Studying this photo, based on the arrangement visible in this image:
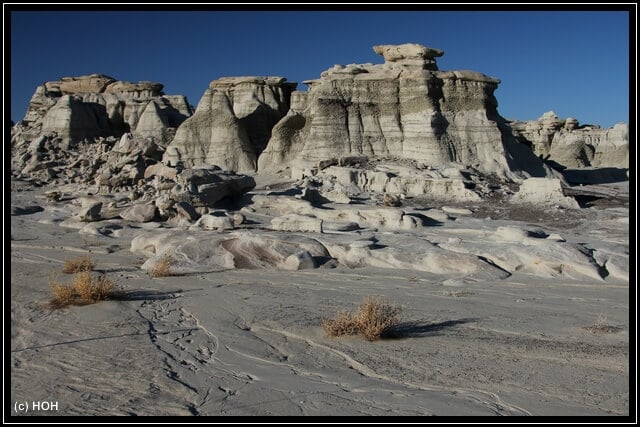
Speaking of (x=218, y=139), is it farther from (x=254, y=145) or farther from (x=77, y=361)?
(x=77, y=361)

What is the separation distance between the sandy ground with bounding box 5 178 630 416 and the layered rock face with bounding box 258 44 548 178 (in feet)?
44.0

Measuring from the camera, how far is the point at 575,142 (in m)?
41.0

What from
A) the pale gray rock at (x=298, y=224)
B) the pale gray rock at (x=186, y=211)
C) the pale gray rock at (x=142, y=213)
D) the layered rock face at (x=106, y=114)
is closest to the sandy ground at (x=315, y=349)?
the pale gray rock at (x=298, y=224)

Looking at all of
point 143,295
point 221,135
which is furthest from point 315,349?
point 221,135

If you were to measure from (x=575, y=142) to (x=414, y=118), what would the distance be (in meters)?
25.2

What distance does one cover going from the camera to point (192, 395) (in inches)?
147

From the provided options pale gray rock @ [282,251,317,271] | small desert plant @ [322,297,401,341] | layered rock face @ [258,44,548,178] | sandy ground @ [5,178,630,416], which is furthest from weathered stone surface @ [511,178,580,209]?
small desert plant @ [322,297,401,341]

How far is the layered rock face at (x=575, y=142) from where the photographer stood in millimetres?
39406

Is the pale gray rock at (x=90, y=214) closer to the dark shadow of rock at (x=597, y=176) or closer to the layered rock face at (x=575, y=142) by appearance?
the dark shadow of rock at (x=597, y=176)

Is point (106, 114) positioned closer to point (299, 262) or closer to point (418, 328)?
point (299, 262)

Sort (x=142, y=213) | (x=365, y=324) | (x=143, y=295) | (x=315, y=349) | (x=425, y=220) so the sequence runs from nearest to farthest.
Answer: (x=315, y=349) → (x=365, y=324) → (x=143, y=295) → (x=425, y=220) → (x=142, y=213)
